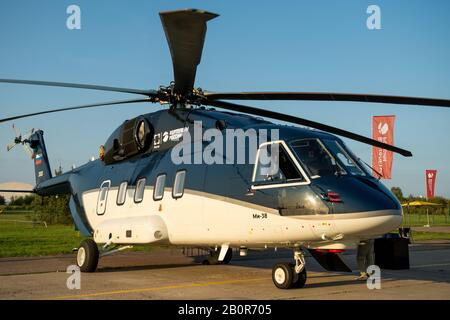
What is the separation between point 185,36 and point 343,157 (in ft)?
12.2

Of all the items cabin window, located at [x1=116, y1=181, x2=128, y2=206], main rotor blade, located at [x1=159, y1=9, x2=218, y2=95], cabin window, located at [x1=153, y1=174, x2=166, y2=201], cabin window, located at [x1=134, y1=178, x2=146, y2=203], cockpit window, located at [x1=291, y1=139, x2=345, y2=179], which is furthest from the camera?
cabin window, located at [x1=116, y1=181, x2=128, y2=206]

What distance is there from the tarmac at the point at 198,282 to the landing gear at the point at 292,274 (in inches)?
6.1

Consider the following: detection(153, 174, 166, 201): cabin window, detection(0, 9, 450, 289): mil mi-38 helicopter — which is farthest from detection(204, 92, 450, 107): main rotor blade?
detection(153, 174, 166, 201): cabin window

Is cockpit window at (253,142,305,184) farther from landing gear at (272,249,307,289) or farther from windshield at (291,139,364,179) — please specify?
landing gear at (272,249,307,289)

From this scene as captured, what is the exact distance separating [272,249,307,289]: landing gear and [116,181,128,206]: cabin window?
487cm

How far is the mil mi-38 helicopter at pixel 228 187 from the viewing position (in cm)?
820

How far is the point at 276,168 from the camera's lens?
9086 mm

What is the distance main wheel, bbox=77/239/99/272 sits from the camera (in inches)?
503

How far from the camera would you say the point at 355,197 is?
813 centimetres

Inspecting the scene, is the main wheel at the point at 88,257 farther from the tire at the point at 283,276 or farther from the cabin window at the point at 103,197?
the tire at the point at 283,276
